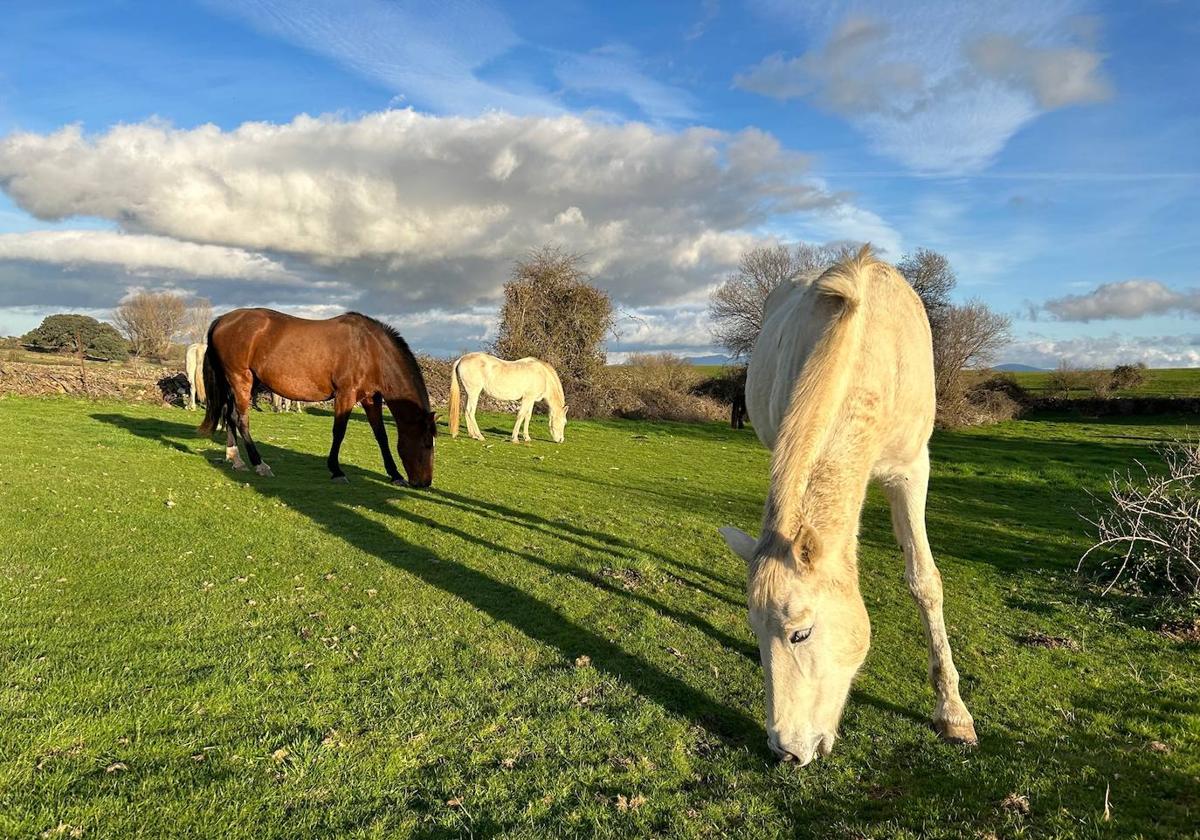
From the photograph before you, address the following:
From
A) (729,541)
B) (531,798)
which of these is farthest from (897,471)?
(531,798)

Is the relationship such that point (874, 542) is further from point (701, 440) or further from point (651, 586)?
point (701, 440)

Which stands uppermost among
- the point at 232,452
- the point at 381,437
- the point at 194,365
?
the point at 194,365

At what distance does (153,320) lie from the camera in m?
43.4

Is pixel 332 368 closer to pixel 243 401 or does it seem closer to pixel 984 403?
pixel 243 401

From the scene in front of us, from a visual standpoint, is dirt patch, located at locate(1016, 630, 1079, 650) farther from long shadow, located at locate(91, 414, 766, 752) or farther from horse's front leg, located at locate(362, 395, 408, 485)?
horse's front leg, located at locate(362, 395, 408, 485)

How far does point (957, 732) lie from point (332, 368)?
1021cm

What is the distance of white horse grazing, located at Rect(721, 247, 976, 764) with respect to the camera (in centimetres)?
300

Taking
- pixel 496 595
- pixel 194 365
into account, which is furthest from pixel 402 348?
pixel 194 365

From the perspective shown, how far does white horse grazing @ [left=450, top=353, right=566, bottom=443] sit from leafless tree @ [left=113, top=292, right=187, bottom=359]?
33.5 meters

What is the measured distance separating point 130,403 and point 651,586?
23614mm

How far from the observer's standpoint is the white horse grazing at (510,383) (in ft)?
61.7

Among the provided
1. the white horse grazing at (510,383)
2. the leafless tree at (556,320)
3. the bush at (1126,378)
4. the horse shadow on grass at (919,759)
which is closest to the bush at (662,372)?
the leafless tree at (556,320)

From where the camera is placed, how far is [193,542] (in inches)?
263

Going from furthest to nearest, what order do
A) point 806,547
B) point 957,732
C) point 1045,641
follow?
point 1045,641
point 957,732
point 806,547
